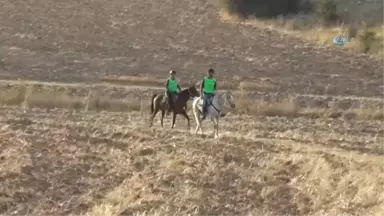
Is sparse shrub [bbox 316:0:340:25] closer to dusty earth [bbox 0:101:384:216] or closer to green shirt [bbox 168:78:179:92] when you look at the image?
green shirt [bbox 168:78:179:92]

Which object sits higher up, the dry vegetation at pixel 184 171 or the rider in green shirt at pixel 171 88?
the rider in green shirt at pixel 171 88

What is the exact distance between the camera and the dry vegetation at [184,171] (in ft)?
49.3

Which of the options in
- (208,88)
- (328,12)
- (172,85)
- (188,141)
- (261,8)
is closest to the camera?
(188,141)

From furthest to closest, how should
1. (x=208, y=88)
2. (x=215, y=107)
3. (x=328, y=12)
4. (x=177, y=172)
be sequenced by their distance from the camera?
(x=328, y=12) → (x=215, y=107) → (x=208, y=88) → (x=177, y=172)

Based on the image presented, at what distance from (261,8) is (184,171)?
4829 centimetres

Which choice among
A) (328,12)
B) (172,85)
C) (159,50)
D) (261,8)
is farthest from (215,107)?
(261,8)

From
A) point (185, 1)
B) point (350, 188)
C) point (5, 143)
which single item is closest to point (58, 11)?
point (185, 1)

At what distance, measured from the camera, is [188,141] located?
853 inches

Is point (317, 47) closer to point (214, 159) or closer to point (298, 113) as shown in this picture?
point (298, 113)

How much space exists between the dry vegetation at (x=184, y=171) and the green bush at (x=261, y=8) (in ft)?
123

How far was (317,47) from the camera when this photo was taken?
176 feet

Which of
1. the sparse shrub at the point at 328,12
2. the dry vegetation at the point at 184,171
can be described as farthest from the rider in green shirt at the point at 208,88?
the sparse shrub at the point at 328,12

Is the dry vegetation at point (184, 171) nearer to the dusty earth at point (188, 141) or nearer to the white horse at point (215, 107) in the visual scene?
the dusty earth at point (188, 141)

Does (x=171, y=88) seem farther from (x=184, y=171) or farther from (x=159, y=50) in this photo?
(x=159, y=50)
